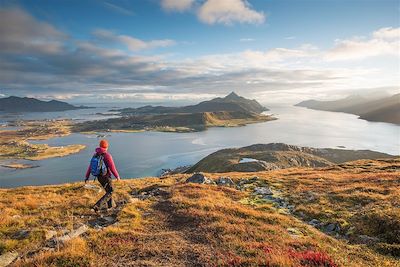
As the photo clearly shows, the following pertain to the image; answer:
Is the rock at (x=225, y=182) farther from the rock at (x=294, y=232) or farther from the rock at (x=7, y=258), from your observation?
the rock at (x=7, y=258)

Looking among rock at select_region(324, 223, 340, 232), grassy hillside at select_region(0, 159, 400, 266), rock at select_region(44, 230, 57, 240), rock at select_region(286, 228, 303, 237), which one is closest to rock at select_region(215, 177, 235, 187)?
grassy hillside at select_region(0, 159, 400, 266)

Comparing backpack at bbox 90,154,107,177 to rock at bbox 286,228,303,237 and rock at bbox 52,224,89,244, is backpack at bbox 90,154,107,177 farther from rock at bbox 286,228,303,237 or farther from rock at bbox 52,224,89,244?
rock at bbox 286,228,303,237

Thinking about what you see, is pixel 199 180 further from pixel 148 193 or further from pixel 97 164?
pixel 97 164

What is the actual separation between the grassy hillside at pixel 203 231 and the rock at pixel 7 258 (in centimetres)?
33

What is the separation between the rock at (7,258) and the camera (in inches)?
418

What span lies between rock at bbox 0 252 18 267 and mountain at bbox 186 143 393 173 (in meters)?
89.2

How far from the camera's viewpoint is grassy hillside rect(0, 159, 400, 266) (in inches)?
412

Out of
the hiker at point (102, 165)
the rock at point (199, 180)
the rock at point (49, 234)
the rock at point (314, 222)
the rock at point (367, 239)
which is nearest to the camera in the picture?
the rock at point (49, 234)

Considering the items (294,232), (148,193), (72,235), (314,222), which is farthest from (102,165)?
(314,222)

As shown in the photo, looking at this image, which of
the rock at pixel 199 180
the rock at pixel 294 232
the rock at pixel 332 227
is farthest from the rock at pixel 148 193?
the rock at pixel 332 227

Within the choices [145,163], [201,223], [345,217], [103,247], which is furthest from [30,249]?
[145,163]

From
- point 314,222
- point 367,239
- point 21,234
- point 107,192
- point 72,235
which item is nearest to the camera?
point 72,235

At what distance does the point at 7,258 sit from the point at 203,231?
343 inches

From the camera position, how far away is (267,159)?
131000 millimetres
